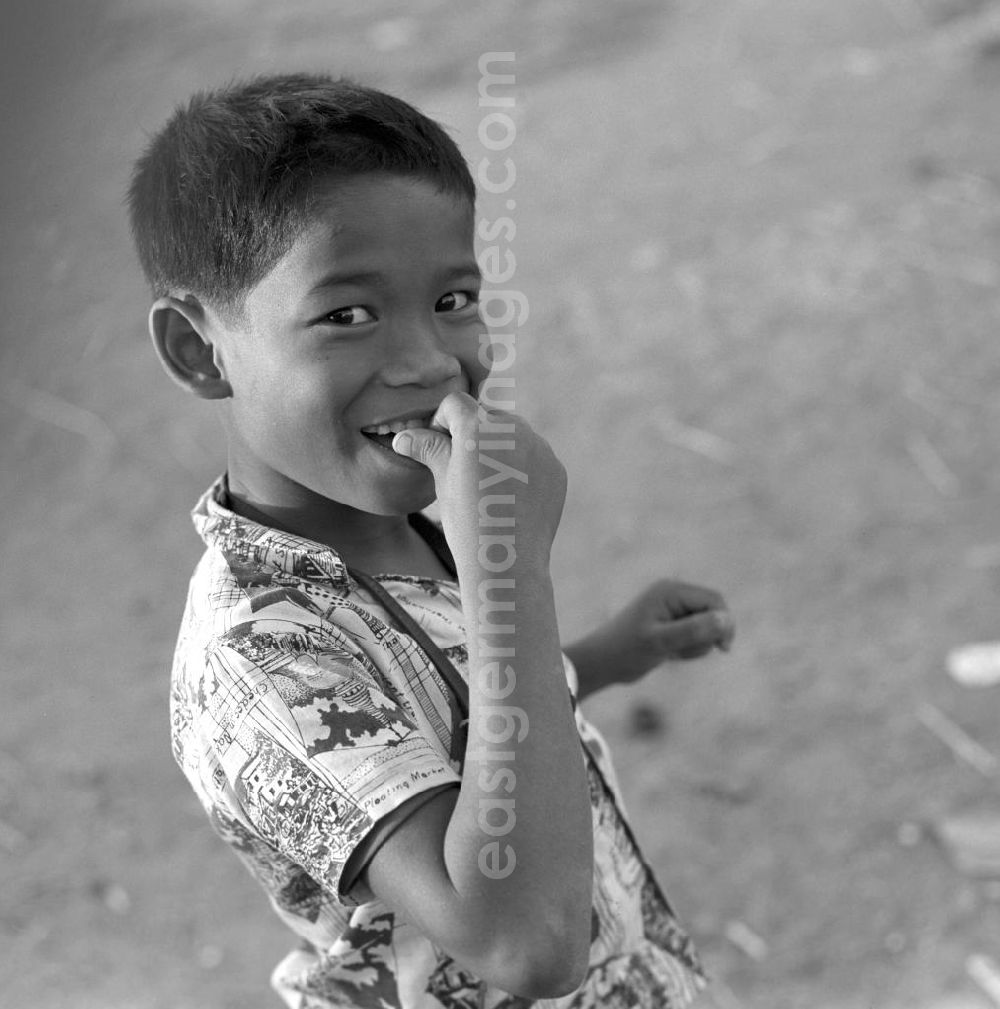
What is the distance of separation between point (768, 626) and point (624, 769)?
1.44 feet

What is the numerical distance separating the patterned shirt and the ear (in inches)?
3.5

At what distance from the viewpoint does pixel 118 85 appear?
4.54m

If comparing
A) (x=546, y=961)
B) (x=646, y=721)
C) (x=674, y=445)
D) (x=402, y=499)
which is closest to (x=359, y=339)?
(x=402, y=499)

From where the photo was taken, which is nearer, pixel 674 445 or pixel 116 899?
pixel 116 899

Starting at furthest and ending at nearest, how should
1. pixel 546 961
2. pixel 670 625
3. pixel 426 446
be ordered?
pixel 670 625 → pixel 426 446 → pixel 546 961

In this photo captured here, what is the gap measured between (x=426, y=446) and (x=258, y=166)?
268mm

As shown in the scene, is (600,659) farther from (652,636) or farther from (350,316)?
(350,316)

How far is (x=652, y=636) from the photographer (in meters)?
1.47

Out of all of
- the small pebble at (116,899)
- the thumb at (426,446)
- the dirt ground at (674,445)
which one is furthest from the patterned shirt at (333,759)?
the small pebble at (116,899)

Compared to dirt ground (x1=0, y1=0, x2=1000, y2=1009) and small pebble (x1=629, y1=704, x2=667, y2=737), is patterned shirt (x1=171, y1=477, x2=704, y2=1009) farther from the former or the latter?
small pebble (x1=629, y1=704, x2=667, y2=737)

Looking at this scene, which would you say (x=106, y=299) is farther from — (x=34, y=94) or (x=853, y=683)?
(x=853, y=683)

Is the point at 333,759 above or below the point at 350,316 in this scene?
below

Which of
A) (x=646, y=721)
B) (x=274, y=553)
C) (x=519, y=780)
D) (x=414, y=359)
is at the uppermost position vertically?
(x=414, y=359)

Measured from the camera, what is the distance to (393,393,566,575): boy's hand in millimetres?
964
